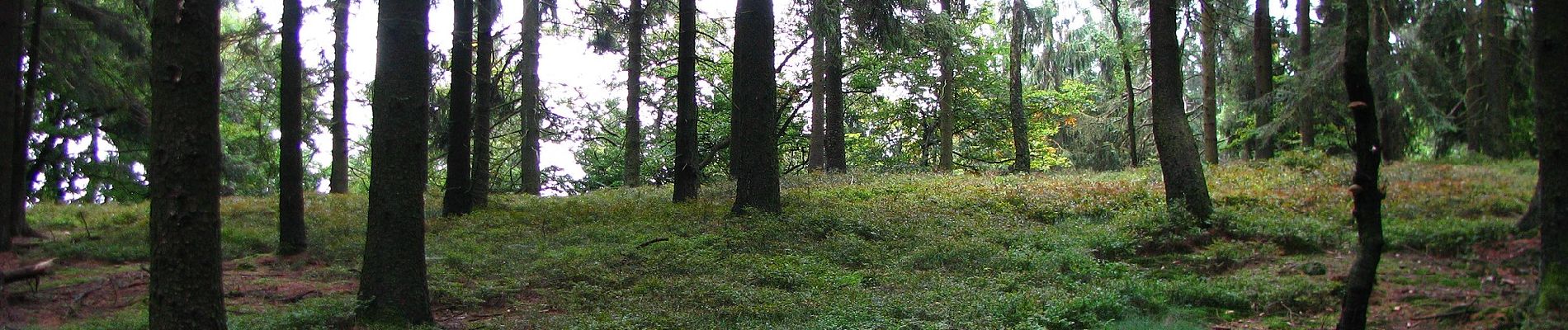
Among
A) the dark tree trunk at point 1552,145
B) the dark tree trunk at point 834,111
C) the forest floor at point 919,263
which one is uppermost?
the dark tree trunk at point 834,111

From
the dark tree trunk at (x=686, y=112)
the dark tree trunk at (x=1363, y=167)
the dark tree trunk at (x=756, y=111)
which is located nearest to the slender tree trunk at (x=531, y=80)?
the dark tree trunk at (x=686, y=112)

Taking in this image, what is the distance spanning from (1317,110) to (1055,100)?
15.2 metres

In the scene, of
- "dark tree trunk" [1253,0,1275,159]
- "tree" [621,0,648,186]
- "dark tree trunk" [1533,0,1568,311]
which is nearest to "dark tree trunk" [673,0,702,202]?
"tree" [621,0,648,186]

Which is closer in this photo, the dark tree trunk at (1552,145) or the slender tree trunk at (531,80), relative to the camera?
the dark tree trunk at (1552,145)

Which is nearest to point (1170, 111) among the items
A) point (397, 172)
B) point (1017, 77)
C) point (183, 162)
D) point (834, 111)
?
point (397, 172)

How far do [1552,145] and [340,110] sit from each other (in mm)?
20418

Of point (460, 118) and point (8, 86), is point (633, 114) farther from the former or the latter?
point (8, 86)

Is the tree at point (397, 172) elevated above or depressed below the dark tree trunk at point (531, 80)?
below

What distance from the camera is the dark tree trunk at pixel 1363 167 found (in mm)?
5086

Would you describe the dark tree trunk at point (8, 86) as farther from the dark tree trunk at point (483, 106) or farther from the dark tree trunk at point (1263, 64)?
the dark tree trunk at point (1263, 64)

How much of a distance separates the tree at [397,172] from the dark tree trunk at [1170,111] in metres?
8.63

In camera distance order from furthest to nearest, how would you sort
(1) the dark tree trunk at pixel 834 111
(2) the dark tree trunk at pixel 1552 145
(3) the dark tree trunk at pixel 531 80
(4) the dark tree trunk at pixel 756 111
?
1. (1) the dark tree trunk at pixel 834 111
2. (3) the dark tree trunk at pixel 531 80
3. (4) the dark tree trunk at pixel 756 111
4. (2) the dark tree trunk at pixel 1552 145

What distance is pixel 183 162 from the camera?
16.0 feet

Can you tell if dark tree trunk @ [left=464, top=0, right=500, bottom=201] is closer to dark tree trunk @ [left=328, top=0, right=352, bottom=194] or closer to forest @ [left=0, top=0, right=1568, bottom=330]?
forest @ [left=0, top=0, right=1568, bottom=330]
